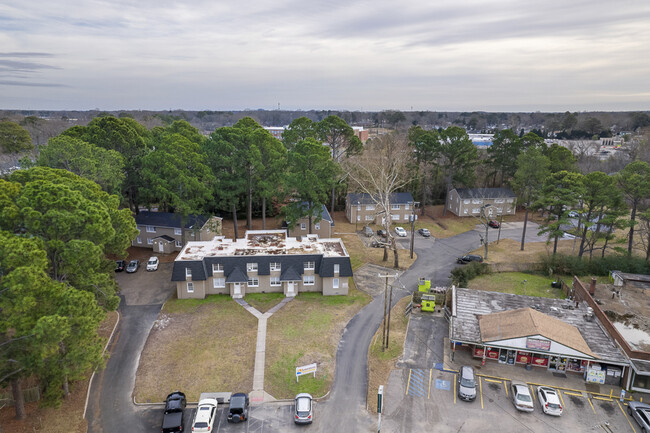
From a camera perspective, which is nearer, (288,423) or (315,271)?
(288,423)

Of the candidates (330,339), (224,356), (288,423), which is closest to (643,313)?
(330,339)

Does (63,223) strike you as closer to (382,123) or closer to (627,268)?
(627,268)

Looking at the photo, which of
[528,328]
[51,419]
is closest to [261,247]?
[51,419]

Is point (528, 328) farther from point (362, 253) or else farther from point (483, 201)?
point (483, 201)

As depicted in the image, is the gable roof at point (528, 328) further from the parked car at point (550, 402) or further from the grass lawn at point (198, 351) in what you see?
the grass lawn at point (198, 351)

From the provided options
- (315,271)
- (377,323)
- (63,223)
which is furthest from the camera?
(315,271)

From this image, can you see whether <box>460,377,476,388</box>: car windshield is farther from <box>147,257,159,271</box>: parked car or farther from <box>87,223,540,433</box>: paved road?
<box>147,257,159,271</box>: parked car
